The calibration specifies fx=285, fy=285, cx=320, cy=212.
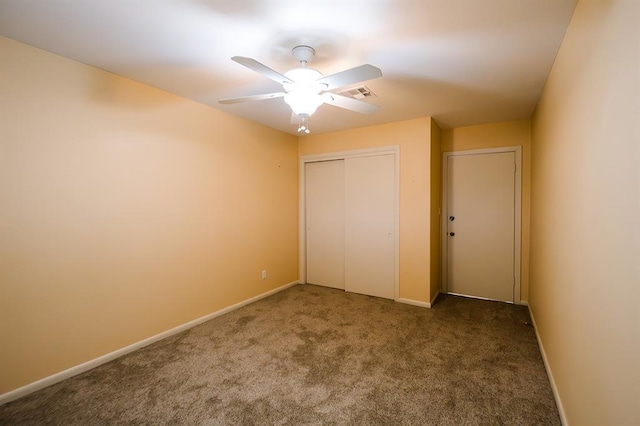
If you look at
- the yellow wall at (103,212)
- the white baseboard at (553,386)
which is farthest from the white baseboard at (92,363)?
the white baseboard at (553,386)

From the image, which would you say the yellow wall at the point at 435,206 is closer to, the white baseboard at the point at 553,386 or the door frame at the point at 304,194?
the door frame at the point at 304,194

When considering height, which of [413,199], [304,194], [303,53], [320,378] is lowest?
[320,378]

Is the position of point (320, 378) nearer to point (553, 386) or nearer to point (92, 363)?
point (553, 386)

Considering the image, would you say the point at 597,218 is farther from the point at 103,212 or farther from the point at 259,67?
the point at 103,212

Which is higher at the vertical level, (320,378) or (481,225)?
(481,225)

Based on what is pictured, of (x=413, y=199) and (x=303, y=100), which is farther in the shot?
(x=413, y=199)

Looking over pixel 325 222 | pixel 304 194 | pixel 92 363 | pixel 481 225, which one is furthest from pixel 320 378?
pixel 481 225

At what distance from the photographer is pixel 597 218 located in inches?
47.2

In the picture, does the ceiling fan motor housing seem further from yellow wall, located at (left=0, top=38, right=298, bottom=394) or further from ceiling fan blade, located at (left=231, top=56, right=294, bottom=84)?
yellow wall, located at (left=0, top=38, right=298, bottom=394)

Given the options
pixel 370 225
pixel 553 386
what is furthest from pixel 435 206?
pixel 553 386

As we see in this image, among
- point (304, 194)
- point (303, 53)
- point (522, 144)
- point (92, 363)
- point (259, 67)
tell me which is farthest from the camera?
point (304, 194)

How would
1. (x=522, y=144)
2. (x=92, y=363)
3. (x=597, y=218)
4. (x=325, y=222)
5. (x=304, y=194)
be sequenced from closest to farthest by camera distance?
(x=597, y=218)
(x=92, y=363)
(x=522, y=144)
(x=325, y=222)
(x=304, y=194)

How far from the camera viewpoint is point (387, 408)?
1.80 meters

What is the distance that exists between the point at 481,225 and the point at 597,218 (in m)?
2.80
